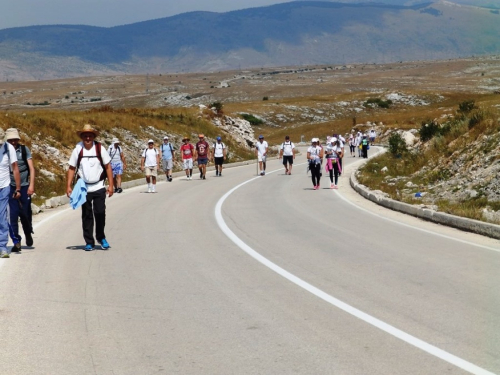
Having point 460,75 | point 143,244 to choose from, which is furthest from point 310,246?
point 460,75

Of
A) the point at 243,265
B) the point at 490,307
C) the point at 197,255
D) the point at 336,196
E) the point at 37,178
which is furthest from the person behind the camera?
the point at 37,178

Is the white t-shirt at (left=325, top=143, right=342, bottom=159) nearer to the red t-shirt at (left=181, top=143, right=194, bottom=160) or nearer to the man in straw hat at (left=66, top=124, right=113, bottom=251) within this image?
the red t-shirt at (left=181, top=143, right=194, bottom=160)

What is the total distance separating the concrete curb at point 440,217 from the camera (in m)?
13.2

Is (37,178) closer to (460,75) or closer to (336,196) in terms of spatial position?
(336,196)

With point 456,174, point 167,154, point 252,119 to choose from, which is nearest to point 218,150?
point 167,154

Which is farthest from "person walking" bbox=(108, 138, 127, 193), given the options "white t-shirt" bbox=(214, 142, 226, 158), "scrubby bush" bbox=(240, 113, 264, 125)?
"scrubby bush" bbox=(240, 113, 264, 125)

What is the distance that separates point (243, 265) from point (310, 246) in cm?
201

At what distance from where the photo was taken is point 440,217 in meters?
15.3

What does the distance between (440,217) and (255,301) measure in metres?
8.03

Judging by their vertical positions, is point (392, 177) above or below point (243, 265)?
below

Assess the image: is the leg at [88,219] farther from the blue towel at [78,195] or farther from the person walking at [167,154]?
the person walking at [167,154]

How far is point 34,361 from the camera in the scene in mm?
6172

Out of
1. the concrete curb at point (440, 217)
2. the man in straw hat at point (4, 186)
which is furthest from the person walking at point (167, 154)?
the man in straw hat at point (4, 186)

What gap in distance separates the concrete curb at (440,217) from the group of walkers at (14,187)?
24.3 ft
